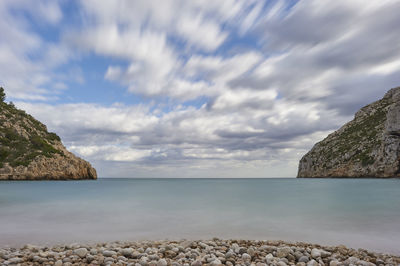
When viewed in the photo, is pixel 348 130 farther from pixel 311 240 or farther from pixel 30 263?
pixel 30 263

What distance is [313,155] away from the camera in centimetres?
9731

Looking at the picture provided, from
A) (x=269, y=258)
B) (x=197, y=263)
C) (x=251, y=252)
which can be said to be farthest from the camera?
(x=251, y=252)

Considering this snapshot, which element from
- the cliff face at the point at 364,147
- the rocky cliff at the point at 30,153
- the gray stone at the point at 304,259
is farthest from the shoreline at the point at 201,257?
the cliff face at the point at 364,147

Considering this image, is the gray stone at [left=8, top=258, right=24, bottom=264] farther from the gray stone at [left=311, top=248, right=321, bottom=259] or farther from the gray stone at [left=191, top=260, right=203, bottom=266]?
the gray stone at [left=311, top=248, right=321, bottom=259]

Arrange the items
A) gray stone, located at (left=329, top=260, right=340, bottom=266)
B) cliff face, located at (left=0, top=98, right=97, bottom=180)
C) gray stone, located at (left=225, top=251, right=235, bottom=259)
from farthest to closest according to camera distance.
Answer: cliff face, located at (left=0, top=98, right=97, bottom=180) → gray stone, located at (left=225, top=251, right=235, bottom=259) → gray stone, located at (left=329, top=260, right=340, bottom=266)

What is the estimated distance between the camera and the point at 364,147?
236 ft

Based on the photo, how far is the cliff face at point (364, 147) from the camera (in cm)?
5978

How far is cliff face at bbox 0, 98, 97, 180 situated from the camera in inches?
2026

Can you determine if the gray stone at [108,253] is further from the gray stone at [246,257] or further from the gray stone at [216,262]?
the gray stone at [246,257]

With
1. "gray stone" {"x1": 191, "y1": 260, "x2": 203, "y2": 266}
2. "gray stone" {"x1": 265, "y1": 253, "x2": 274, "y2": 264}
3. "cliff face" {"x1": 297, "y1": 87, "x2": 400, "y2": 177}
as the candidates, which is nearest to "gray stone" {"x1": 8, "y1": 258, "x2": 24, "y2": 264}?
"gray stone" {"x1": 191, "y1": 260, "x2": 203, "y2": 266}

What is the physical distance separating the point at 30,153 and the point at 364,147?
86.8 m

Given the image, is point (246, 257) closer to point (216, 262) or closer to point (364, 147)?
point (216, 262)

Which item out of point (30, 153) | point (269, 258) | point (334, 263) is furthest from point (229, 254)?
point (30, 153)

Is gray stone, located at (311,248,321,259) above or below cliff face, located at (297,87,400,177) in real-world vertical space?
below
